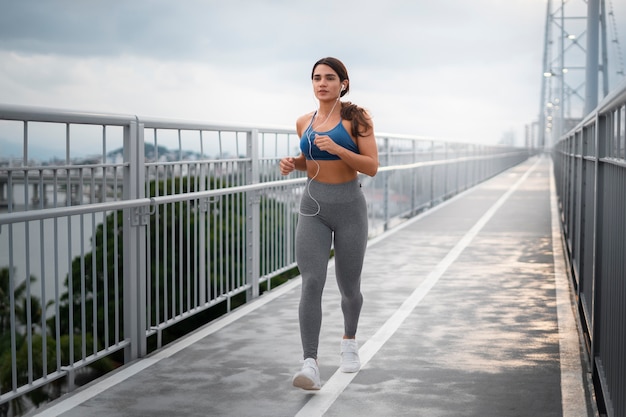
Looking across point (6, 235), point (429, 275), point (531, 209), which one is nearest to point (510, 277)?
point (429, 275)

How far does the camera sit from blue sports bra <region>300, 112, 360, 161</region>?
5.79 metres

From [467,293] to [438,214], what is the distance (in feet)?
36.7

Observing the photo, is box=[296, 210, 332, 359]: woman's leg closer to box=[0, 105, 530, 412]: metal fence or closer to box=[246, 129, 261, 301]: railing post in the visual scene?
box=[0, 105, 530, 412]: metal fence

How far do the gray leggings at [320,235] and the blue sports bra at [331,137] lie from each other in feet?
0.58

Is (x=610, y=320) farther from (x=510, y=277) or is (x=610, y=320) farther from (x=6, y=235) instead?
(x=510, y=277)

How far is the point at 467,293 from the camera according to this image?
9984mm

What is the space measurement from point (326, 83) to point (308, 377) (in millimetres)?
1808

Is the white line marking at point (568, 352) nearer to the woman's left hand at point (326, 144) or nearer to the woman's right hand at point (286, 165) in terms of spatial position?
the woman's left hand at point (326, 144)

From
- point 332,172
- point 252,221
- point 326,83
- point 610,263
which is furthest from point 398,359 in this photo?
point 252,221

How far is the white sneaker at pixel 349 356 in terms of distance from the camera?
21.1 ft

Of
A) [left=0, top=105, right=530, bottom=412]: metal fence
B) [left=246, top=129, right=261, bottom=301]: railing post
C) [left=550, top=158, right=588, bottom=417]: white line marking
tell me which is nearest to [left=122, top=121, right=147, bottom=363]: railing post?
[left=0, top=105, right=530, bottom=412]: metal fence

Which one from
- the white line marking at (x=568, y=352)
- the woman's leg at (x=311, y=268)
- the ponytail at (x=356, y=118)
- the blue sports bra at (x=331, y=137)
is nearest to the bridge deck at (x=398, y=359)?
the white line marking at (x=568, y=352)

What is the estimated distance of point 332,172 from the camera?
5863 mm

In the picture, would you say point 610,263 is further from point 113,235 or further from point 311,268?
point 113,235
